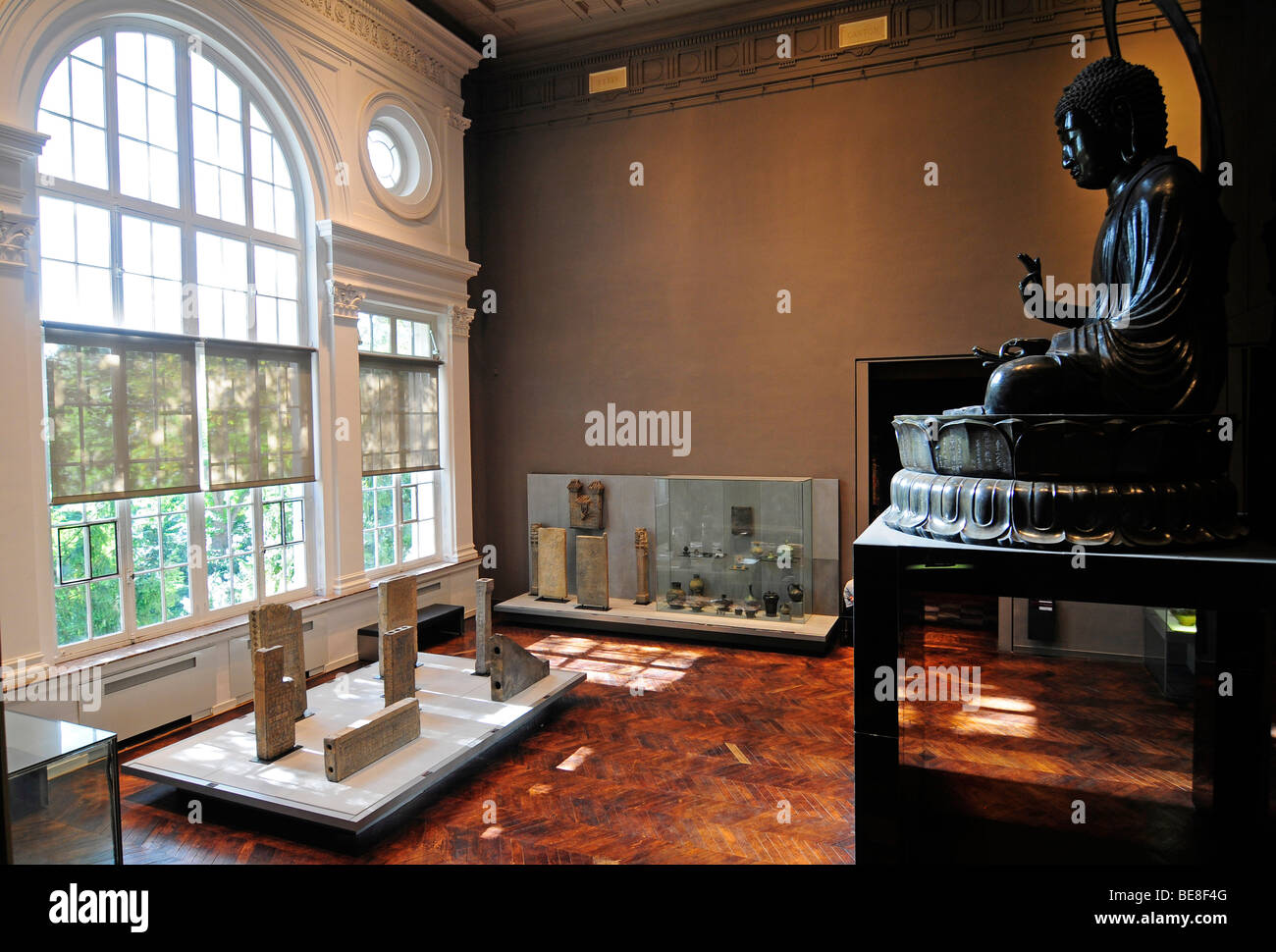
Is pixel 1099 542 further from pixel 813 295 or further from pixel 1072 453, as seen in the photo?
pixel 813 295

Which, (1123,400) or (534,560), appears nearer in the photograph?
(1123,400)

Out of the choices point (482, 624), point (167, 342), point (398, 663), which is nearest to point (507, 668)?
point (482, 624)

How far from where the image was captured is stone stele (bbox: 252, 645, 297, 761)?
467cm

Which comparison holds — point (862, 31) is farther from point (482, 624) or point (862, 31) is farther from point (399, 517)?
point (399, 517)

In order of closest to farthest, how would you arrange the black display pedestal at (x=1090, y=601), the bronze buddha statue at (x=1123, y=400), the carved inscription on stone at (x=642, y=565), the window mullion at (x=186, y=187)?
the black display pedestal at (x=1090, y=601) → the bronze buddha statue at (x=1123, y=400) → the window mullion at (x=186, y=187) → the carved inscription on stone at (x=642, y=565)

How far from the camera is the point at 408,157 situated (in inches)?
355

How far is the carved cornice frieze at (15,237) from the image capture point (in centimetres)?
500

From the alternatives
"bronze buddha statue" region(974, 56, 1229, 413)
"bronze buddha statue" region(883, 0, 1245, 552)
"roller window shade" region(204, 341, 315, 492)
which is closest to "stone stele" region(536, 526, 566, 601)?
"roller window shade" region(204, 341, 315, 492)

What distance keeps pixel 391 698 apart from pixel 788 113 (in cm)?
756

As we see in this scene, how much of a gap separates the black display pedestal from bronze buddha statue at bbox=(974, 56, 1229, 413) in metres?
0.52

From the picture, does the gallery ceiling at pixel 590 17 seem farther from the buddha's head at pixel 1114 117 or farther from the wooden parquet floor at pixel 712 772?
the wooden parquet floor at pixel 712 772

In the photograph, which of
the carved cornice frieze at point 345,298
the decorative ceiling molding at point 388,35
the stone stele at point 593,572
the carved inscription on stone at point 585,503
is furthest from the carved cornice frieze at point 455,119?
the stone stele at point 593,572

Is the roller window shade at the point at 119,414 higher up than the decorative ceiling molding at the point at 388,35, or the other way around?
the decorative ceiling molding at the point at 388,35

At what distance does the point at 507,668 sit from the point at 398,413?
405cm
